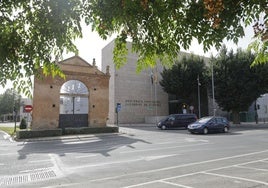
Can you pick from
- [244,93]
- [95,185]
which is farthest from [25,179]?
[244,93]

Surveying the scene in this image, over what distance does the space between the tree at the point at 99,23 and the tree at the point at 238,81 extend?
1618 inches

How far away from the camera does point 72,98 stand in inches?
1358

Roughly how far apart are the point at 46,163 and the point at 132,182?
5.35 metres

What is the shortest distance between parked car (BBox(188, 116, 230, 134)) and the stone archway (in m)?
12.6

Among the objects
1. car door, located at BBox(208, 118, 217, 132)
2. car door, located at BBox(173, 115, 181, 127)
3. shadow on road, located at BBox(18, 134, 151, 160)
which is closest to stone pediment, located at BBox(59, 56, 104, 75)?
shadow on road, located at BBox(18, 134, 151, 160)

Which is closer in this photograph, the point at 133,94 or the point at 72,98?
the point at 72,98

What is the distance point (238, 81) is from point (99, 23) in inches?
1667

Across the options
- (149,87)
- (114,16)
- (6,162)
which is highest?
(149,87)

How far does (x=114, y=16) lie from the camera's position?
356 centimetres

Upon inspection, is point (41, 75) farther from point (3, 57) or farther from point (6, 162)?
point (6, 162)

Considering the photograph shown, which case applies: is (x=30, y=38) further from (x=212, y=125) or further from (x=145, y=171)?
(x=212, y=125)

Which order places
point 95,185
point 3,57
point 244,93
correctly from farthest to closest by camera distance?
point 244,93 < point 95,185 < point 3,57

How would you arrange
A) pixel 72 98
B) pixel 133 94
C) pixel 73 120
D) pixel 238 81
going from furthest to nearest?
pixel 133 94, pixel 238 81, pixel 72 98, pixel 73 120

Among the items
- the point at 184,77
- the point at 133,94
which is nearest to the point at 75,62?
the point at 133,94
